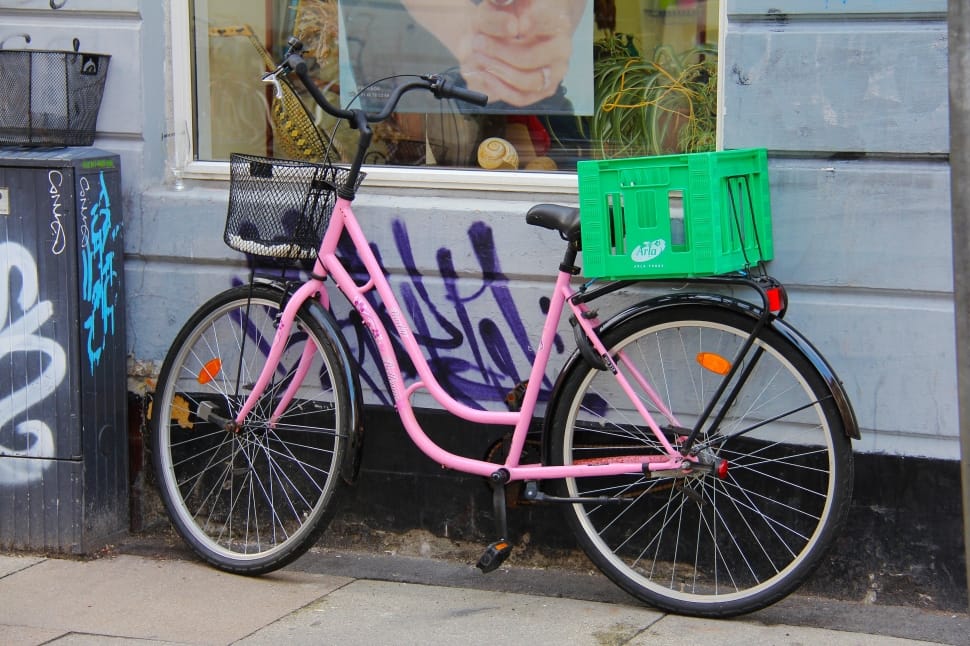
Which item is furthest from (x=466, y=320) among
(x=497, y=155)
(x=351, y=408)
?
(x=497, y=155)

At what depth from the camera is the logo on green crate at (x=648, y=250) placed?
Answer: 3719 mm

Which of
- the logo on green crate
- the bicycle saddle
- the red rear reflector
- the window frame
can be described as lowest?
the red rear reflector

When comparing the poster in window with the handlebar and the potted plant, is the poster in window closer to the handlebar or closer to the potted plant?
the potted plant

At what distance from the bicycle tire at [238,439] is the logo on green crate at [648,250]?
1215 millimetres

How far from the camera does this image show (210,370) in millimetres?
4648

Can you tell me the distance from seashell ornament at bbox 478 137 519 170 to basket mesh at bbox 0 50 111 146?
4.89 ft

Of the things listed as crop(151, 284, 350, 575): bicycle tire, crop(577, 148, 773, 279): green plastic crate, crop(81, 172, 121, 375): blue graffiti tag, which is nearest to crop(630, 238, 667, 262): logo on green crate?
crop(577, 148, 773, 279): green plastic crate

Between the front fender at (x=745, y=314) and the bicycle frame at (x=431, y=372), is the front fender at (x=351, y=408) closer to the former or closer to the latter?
the bicycle frame at (x=431, y=372)

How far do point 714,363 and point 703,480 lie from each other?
41 centimetres

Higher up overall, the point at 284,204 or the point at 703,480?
the point at 284,204

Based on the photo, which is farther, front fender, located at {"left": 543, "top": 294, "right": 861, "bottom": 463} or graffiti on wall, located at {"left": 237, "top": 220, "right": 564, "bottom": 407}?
graffiti on wall, located at {"left": 237, "top": 220, "right": 564, "bottom": 407}

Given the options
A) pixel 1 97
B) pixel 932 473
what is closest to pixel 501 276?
pixel 932 473

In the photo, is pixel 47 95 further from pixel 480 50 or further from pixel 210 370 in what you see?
pixel 480 50

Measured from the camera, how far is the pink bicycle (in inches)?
150
